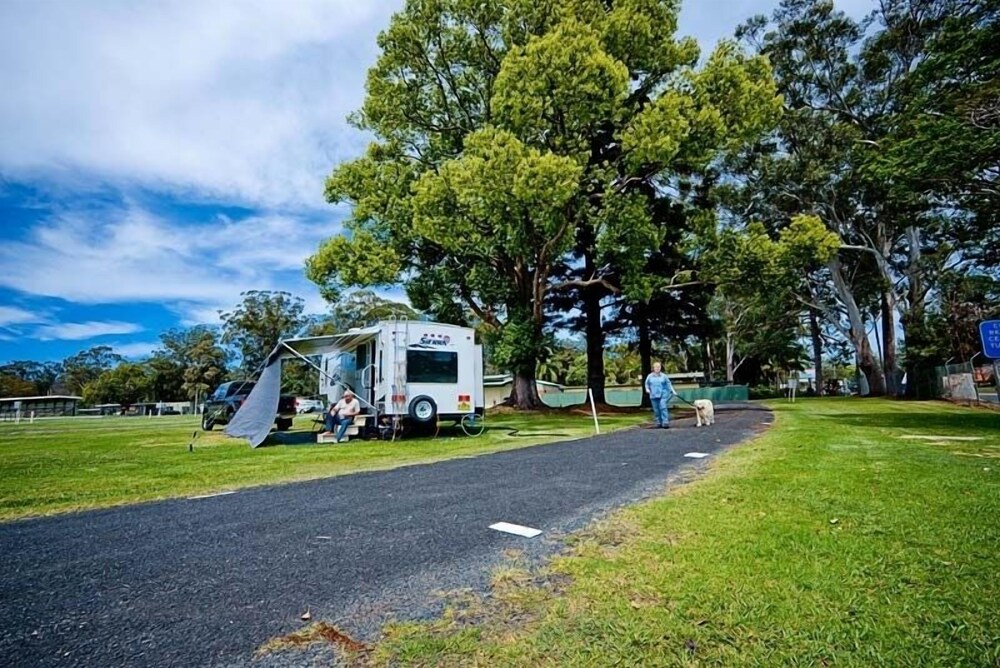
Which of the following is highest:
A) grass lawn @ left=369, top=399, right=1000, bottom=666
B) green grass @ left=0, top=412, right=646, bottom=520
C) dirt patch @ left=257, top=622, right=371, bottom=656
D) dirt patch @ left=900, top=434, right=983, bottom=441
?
green grass @ left=0, top=412, right=646, bottom=520

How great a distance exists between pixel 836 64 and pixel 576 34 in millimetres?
19459

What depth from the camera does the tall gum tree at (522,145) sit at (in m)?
15.5

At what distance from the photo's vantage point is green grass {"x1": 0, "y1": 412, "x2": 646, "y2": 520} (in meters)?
5.57

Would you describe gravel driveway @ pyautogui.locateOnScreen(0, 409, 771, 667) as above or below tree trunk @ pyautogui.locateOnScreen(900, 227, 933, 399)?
below

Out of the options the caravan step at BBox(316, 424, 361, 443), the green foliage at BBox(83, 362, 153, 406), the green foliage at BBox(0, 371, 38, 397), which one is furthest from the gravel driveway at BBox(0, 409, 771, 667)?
the green foliage at BBox(0, 371, 38, 397)

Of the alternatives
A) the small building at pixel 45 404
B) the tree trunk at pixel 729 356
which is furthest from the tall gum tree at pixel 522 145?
the small building at pixel 45 404

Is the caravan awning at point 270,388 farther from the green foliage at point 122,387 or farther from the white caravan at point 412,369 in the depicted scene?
the green foliage at point 122,387

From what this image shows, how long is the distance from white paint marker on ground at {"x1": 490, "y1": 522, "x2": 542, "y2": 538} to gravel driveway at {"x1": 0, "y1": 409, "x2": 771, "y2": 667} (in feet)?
0.31

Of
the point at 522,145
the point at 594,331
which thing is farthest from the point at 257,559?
the point at 594,331

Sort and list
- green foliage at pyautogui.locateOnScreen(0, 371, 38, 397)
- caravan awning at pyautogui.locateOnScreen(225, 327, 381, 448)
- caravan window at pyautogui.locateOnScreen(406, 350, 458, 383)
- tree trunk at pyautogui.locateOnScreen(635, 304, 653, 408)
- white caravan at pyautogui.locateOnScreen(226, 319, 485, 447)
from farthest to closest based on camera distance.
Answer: green foliage at pyautogui.locateOnScreen(0, 371, 38, 397) < tree trunk at pyautogui.locateOnScreen(635, 304, 653, 408) < caravan window at pyautogui.locateOnScreen(406, 350, 458, 383) < white caravan at pyautogui.locateOnScreen(226, 319, 485, 447) < caravan awning at pyautogui.locateOnScreen(225, 327, 381, 448)

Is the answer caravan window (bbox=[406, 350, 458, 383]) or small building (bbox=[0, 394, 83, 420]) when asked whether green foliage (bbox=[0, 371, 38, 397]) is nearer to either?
small building (bbox=[0, 394, 83, 420])

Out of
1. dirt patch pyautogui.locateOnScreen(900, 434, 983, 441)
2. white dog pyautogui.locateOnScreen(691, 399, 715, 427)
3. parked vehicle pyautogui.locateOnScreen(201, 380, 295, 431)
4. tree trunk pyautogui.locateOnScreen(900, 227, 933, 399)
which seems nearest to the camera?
dirt patch pyautogui.locateOnScreen(900, 434, 983, 441)

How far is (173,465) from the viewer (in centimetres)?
791

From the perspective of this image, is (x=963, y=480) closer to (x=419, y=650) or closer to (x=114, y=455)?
(x=419, y=650)
